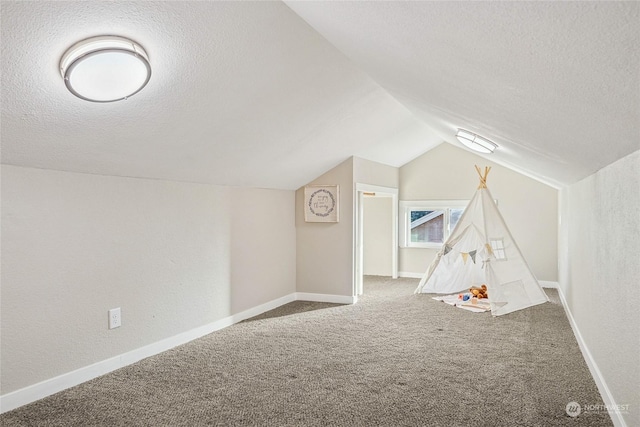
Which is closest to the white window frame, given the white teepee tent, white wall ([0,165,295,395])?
the white teepee tent

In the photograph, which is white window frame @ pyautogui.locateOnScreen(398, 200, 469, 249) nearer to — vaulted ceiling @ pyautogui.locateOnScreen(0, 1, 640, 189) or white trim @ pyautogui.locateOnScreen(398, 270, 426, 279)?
white trim @ pyautogui.locateOnScreen(398, 270, 426, 279)

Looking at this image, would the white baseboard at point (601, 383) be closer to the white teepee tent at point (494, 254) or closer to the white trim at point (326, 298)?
the white teepee tent at point (494, 254)

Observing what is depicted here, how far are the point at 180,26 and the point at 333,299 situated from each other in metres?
4.03

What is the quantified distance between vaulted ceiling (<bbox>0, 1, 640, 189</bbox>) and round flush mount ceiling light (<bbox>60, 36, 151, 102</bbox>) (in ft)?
0.17

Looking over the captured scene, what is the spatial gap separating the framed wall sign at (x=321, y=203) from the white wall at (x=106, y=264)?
1003 millimetres

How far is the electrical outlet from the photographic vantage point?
319 cm

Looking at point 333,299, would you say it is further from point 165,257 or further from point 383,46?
point 383,46

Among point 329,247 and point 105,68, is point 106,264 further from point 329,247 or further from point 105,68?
point 329,247

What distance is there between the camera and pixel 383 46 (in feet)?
6.56

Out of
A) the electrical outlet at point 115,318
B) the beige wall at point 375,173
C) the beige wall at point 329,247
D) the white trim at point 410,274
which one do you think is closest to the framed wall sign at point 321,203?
the beige wall at point 329,247

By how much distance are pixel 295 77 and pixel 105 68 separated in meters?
1.37

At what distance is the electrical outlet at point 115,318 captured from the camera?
3.19m

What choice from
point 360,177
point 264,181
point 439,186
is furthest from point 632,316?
point 439,186

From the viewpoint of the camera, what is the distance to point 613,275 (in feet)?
7.70
